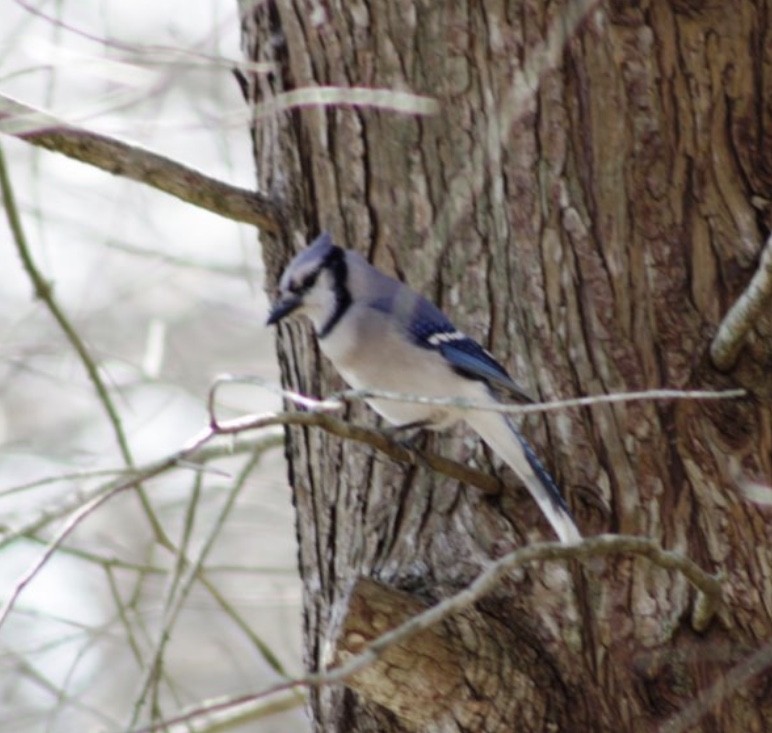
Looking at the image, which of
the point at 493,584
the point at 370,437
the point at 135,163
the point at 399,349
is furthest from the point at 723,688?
the point at 135,163

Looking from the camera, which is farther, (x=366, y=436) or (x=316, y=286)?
(x=316, y=286)

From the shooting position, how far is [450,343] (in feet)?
10.3

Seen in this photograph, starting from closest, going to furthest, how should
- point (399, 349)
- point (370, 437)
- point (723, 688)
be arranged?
point (723, 688) < point (370, 437) < point (399, 349)

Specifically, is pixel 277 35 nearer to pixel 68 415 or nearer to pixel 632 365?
pixel 632 365

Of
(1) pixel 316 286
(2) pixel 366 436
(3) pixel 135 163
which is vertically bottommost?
(2) pixel 366 436

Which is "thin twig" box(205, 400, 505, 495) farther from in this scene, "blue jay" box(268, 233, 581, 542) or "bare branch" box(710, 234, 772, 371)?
"bare branch" box(710, 234, 772, 371)

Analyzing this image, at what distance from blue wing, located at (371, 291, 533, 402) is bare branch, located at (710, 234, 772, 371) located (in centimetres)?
38

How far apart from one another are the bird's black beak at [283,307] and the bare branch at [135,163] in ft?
0.56

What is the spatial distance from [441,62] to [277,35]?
42cm

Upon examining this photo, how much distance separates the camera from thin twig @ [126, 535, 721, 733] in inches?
72.9

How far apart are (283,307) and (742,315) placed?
1045 millimetres

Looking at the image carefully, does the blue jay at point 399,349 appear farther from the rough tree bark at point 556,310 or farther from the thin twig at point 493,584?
the thin twig at point 493,584

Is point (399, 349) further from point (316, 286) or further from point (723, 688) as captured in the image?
point (723, 688)

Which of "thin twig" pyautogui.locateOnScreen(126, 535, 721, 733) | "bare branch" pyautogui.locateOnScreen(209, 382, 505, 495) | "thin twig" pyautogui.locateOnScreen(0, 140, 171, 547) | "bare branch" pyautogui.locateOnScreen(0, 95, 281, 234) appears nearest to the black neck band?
"bare branch" pyautogui.locateOnScreen(0, 95, 281, 234)
